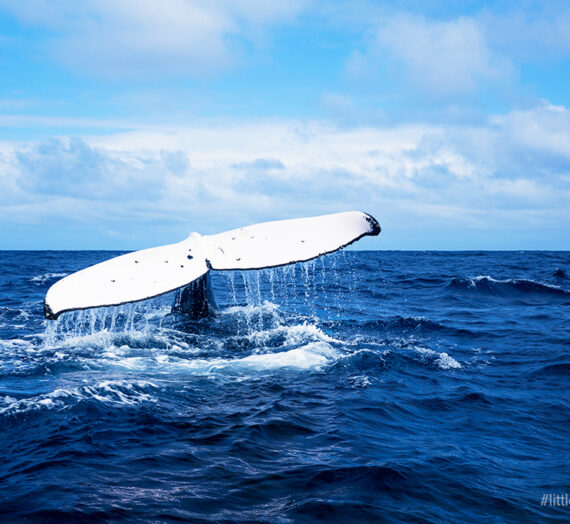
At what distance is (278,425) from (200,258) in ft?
6.25

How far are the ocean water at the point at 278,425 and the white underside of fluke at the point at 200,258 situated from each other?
48 centimetres

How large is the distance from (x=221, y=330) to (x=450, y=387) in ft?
12.5

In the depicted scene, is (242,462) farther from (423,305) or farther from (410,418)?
(423,305)

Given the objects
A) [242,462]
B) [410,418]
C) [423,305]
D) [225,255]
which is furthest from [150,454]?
[423,305]

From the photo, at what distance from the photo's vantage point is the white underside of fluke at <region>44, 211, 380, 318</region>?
5.21m

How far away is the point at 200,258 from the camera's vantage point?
589cm

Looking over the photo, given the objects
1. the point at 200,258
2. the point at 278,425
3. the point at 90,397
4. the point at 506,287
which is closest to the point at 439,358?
the point at 278,425

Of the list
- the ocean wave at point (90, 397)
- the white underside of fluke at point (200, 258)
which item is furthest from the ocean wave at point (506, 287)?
the ocean wave at point (90, 397)

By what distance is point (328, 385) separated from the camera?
255 inches

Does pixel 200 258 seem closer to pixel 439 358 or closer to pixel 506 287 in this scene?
pixel 439 358

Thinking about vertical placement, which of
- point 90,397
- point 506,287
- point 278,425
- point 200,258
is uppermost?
point 200,258

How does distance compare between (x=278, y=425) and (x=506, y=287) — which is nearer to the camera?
(x=278, y=425)

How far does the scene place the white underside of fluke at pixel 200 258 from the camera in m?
5.21

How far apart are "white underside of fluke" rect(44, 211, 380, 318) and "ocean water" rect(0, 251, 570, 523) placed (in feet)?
1.57
